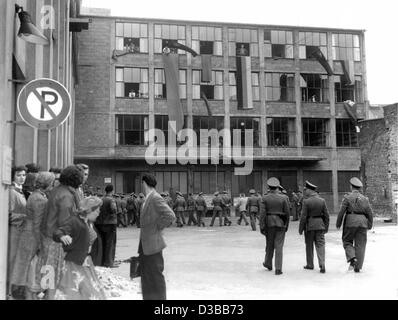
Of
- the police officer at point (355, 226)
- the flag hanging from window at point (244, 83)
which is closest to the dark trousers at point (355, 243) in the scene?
the police officer at point (355, 226)

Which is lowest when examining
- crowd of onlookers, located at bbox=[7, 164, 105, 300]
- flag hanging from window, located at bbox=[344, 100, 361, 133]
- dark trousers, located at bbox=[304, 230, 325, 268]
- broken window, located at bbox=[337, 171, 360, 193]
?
dark trousers, located at bbox=[304, 230, 325, 268]

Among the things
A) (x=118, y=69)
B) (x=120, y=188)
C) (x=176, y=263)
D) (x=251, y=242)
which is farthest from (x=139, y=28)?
(x=176, y=263)

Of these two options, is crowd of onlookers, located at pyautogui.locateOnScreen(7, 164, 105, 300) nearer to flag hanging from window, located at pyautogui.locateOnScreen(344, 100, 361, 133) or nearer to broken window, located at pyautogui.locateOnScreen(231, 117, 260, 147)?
broken window, located at pyautogui.locateOnScreen(231, 117, 260, 147)

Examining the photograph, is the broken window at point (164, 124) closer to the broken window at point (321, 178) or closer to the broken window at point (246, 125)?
the broken window at point (246, 125)

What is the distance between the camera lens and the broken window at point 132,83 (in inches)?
1296

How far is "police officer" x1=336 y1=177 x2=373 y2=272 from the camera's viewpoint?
9.50m

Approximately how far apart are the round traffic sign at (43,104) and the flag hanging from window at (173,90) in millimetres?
23866

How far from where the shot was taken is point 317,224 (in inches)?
390

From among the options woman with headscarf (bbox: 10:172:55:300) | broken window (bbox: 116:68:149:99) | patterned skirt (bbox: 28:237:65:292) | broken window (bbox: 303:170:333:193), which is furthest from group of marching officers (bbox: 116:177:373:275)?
broken window (bbox: 303:170:333:193)

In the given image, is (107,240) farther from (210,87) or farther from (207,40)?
(207,40)

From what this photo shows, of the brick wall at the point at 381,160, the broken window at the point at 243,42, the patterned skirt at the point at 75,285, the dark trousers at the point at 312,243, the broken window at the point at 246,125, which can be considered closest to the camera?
the patterned skirt at the point at 75,285

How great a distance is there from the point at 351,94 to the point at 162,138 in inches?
588

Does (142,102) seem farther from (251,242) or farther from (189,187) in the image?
(251,242)

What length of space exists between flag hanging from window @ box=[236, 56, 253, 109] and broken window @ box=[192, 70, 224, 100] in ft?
7.67
